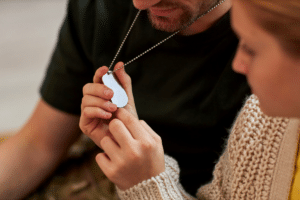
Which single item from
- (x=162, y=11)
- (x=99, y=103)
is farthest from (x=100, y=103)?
(x=162, y=11)

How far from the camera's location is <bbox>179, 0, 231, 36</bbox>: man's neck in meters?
0.67

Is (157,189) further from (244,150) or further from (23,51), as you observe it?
(23,51)

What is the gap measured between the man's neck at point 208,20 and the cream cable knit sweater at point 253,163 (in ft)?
0.63

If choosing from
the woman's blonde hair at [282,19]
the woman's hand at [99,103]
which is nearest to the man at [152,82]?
the woman's hand at [99,103]

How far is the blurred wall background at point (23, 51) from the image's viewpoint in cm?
165

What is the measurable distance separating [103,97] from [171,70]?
197mm

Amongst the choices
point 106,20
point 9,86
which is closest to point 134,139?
point 106,20

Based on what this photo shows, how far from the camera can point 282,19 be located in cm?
33

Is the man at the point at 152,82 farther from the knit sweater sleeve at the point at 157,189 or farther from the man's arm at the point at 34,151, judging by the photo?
the knit sweater sleeve at the point at 157,189

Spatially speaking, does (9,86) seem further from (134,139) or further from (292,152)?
(292,152)

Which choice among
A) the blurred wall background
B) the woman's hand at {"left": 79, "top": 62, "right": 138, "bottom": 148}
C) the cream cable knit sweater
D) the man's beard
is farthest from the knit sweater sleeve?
the blurred wall background

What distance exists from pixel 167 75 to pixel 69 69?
0.87ft

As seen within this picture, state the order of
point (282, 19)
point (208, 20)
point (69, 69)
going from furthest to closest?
point (69, 69), point (208, 20), point (282, 19)

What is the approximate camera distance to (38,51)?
1.96m
